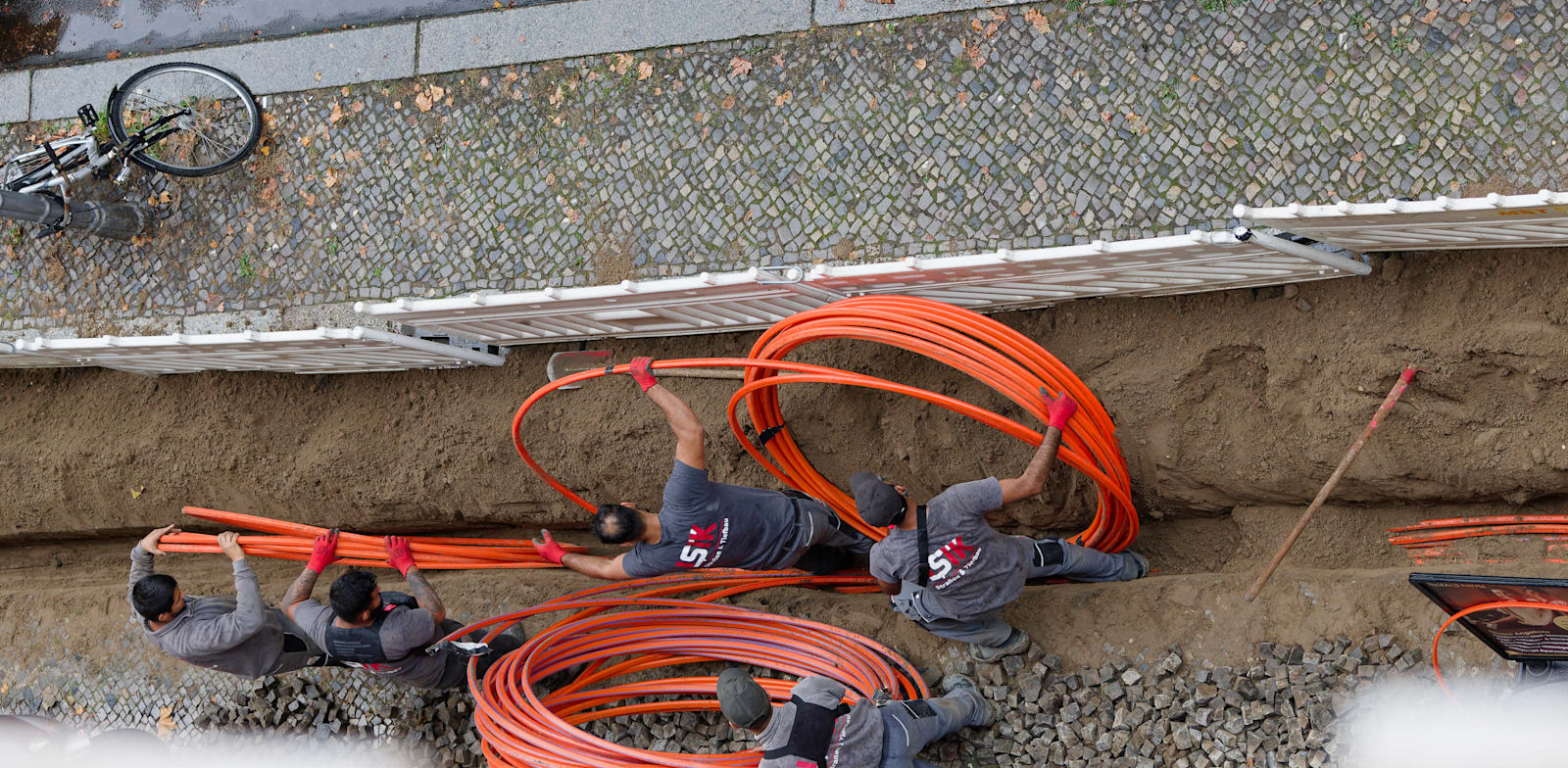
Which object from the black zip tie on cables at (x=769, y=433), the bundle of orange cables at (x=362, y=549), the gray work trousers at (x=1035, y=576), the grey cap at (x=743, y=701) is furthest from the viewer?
the bundle of orange cables at (x=362, y=549)

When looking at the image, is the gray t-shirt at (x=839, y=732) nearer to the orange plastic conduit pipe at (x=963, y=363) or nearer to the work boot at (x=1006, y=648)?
the work boot at (x=1006, y=648)

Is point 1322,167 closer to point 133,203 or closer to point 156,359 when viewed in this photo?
point 156,359

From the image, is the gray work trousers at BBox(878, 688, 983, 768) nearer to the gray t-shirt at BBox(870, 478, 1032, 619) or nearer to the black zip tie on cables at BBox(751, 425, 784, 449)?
the gray t-shirt at BBox(870, 478, 1032, 619)

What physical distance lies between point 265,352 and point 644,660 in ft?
10.2

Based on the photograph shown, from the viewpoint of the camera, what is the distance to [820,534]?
7.02 m

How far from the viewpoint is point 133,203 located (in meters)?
8.55

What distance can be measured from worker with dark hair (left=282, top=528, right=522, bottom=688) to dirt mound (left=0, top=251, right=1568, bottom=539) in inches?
56.1

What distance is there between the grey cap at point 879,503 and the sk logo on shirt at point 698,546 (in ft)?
3.21

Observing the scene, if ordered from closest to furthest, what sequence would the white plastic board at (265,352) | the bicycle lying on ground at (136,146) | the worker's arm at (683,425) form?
the worker's arm at (683,425) → the white plastic board at (265,352) → the bicycle lying on ground at (136,146)

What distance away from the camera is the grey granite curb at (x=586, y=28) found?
761cm

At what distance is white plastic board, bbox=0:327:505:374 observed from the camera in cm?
688

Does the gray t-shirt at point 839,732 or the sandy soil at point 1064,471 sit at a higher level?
the sandy soil at point 1064,471

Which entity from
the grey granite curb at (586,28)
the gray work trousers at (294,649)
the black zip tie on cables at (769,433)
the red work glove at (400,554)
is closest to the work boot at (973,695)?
the black zip tie on cables at (769,433)

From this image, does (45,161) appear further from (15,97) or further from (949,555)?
(949,555)
